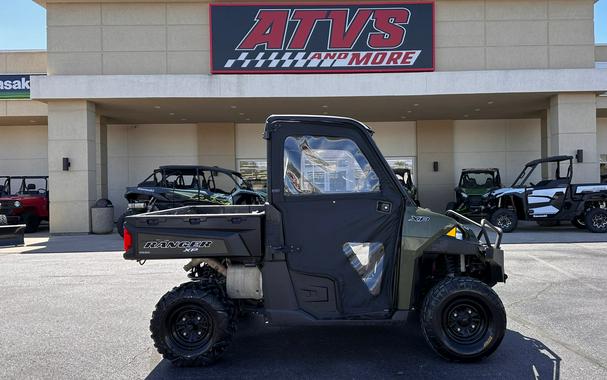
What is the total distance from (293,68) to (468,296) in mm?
13243

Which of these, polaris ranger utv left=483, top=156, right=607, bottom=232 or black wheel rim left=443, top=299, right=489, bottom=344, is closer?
black wheel rim left=443, top=299, right=489, bottom=344

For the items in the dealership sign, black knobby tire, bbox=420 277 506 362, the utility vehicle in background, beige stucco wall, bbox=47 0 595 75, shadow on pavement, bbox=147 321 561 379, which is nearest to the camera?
shadow on pavement, bbox=147 321 561 379

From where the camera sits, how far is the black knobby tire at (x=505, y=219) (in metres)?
14.5

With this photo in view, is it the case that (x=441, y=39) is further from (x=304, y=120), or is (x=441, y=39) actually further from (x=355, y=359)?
(x=355, y=359)

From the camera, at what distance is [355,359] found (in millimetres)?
4520

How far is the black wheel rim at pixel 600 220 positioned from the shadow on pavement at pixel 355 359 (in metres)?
11.0

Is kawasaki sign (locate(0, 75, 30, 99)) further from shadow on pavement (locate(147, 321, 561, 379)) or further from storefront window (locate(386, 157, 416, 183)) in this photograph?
shadow on pavement (locate(147, 321, 561, 379))

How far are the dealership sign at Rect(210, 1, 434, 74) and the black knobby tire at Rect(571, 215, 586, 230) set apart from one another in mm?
6764

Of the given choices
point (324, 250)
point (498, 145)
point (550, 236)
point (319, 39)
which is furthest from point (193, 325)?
point (498, 145)

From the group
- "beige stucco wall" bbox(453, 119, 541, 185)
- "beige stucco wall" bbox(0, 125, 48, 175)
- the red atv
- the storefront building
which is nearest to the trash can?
the storefront building

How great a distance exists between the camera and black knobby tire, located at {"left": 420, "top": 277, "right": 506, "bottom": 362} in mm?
4285

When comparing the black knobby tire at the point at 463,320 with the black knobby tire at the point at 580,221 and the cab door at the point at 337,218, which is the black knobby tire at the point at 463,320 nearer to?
the cab door at the point at 337,218

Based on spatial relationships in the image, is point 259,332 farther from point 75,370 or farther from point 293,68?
point 293,68

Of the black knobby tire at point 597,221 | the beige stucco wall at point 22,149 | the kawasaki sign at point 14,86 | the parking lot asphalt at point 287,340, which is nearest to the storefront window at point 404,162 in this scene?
the black knobby tire at point 597,221
